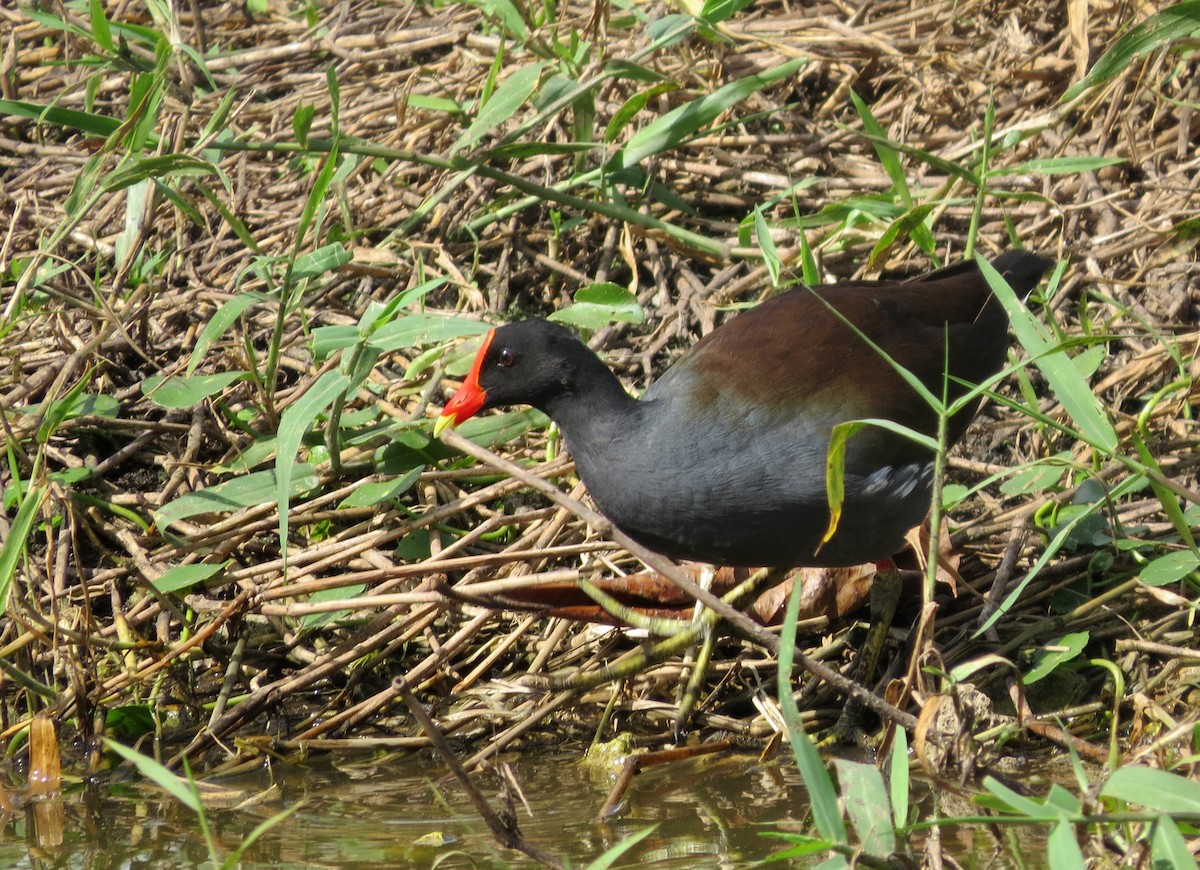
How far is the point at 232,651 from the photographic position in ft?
9.23

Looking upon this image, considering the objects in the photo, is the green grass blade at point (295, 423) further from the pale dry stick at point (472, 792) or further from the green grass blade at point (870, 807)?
the green grass blade at point (870, 807)

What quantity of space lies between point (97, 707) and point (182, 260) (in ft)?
4.94

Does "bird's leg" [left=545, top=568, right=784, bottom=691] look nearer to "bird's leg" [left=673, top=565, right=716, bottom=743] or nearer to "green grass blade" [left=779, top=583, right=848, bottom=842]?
"bird's leg" [left=673, top=565, right=716, bottom=743]

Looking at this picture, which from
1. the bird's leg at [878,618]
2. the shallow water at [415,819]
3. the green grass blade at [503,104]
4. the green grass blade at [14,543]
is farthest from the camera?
the green grass blade at [503,104]

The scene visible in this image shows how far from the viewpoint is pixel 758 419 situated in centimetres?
251

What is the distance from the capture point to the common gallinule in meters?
2.44

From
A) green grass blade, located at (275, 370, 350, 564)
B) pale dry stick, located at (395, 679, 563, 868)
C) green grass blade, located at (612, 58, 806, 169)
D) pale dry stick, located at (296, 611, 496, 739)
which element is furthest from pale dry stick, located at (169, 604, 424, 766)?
green grass blade, located at (612, 58, 806, 169)

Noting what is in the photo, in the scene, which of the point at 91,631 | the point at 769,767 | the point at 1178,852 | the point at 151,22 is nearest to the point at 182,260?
the point at 151,22

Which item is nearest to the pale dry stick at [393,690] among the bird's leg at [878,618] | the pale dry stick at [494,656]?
the pale dry stick at [494,656]

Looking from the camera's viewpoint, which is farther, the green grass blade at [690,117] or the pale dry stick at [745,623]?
the green grass blade at [690,117]

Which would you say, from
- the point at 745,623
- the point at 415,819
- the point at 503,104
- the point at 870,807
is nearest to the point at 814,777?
the point at 870,807

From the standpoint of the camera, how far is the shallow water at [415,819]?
2.15 m

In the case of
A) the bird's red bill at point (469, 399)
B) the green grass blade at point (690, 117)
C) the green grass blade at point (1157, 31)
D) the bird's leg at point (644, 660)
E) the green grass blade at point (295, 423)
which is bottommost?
the bird's leg at point (644, 660)

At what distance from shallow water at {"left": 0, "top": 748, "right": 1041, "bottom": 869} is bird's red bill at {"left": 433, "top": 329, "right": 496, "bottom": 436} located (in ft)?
2.18
